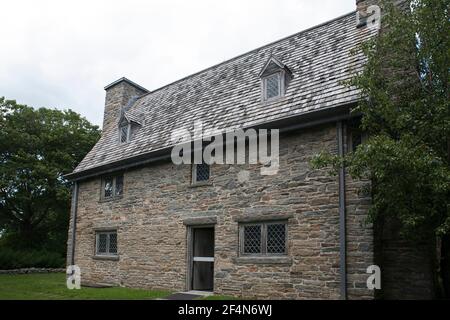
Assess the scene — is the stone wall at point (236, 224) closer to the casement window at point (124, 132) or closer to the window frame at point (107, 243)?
the window frame at point (107, 243)

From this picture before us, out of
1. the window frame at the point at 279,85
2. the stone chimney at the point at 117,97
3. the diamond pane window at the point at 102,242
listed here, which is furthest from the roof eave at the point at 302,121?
the stone chimney at the point at 117,97

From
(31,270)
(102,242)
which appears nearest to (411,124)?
(102,242)

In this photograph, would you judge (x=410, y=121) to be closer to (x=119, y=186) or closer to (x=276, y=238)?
(x=276, y=238)

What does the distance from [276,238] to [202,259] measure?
2.99 m

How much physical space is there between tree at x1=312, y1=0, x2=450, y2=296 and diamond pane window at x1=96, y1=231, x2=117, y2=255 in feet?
32.6

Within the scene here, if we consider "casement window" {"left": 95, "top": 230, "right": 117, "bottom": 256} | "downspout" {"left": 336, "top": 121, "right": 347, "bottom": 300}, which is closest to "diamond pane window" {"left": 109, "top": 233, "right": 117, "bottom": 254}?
"casement window" {"left": 95, "top": 230, "right": 117, "bottom": 256}

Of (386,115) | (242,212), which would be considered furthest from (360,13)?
(242,212)

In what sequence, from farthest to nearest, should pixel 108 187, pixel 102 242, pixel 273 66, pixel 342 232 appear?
pixel 108 187 < pixel 102 242 < pixel 273 66 < pixel 342 232

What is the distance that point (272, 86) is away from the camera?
42.2 ft

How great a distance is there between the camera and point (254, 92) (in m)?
13.6

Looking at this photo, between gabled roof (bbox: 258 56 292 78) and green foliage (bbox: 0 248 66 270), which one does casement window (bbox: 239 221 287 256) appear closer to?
gabled roof (bbox: 258 56 292 78)

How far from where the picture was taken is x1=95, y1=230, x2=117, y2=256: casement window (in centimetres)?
1583

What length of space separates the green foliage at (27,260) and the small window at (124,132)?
35.3 ft

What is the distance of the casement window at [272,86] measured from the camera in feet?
41.4
